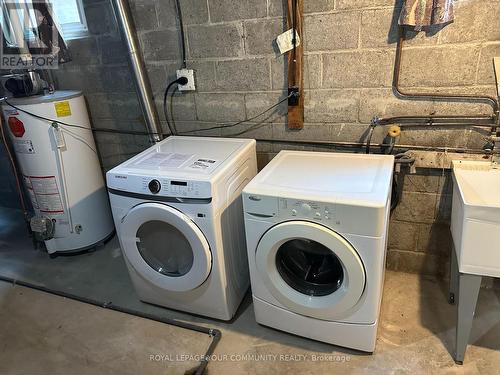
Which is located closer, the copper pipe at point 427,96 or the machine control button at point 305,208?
the machine control button at point 305,208

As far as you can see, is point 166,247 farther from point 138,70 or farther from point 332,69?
point 332,69

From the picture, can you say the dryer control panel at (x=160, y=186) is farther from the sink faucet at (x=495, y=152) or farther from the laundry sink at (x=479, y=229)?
the sink faucet at (x=495, y=152)

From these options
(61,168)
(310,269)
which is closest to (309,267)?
(310,269)

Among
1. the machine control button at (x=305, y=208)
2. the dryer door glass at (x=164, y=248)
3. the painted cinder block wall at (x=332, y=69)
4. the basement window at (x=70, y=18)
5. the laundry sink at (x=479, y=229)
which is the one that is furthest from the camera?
the basement window at (x=70, y=18)

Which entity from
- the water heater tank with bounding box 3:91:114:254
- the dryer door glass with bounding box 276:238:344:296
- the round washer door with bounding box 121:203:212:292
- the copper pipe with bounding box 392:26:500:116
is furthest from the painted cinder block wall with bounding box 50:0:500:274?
→ the round washer door with bounding box 121:203:212:292

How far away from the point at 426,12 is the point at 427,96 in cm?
36

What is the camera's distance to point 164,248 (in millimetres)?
1820

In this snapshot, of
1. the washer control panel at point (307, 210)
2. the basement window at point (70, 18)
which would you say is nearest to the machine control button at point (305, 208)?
the washer control panel at point (307, 210)

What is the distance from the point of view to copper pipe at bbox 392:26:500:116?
164 centimetres

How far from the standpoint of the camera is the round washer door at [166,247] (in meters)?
1.62

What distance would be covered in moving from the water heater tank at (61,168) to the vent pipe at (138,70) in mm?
441

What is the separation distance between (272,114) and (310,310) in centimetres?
106

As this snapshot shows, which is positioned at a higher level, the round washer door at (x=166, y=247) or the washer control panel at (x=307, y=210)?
the washer control panel at (x=307, y=210)

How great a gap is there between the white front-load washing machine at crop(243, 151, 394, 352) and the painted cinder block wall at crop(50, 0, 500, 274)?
0.98 ft
